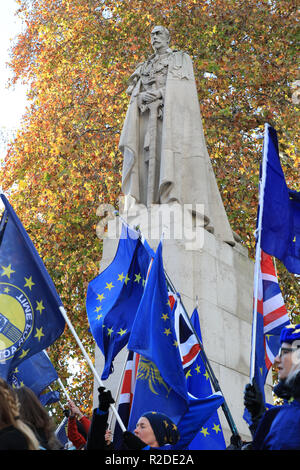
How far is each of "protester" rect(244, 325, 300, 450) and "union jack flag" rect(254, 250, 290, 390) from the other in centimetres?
97

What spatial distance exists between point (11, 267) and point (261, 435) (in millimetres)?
2450

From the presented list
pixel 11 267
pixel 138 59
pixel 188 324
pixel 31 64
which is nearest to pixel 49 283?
pixel 11 267

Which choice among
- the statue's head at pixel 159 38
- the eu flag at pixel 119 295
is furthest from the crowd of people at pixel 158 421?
the statue's head at pixel 159 38

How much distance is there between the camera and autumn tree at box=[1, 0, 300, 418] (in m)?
15.2

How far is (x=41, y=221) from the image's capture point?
16.5 m

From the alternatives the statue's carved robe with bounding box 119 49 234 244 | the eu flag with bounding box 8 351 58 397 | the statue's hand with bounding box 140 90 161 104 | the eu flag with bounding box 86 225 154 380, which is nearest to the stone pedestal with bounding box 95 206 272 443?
the statue's carved robe with bounding box 119 49 234 244

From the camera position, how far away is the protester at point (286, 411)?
313 cm

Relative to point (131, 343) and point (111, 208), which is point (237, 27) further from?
point (131, 343)

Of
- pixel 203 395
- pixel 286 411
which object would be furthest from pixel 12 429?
pixel 203 395

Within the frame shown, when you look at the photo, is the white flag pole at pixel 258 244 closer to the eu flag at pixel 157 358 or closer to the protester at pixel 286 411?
the protester at pixel 286 411

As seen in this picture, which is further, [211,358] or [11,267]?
[211,358]

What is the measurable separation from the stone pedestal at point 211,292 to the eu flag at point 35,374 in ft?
3.33

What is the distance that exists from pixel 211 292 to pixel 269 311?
8.52 feet
